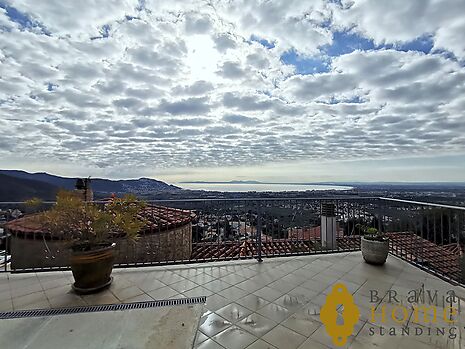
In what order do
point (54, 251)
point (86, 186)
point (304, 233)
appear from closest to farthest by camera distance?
point (54, 251)
point (304, 233)
point (86, 186)

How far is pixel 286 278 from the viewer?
325 cm

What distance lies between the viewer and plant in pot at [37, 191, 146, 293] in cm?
276

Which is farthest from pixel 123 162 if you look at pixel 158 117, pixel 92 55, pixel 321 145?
pixel 321 145

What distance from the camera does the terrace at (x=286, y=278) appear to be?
202cm

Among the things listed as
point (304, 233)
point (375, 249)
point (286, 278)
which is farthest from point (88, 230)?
point (375, 249)

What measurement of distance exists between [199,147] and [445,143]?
11174 millimetres

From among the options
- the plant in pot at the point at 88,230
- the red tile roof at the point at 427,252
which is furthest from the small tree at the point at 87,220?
the red tile roof at the point at 427,252

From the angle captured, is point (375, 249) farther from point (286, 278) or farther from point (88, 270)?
point (88, 270)

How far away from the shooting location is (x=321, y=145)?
12.4 meters

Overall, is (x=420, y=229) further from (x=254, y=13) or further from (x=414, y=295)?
(x=254, y=13)

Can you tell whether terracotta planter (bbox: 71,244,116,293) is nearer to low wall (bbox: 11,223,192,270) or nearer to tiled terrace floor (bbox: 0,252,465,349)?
tiled terrace floor (bbox: 0,252,465,349)

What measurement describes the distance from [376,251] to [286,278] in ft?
5.39

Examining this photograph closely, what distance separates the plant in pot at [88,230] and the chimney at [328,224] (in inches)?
150

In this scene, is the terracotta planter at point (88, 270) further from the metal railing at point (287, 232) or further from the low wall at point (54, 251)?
the low wall at point (54, 251)
